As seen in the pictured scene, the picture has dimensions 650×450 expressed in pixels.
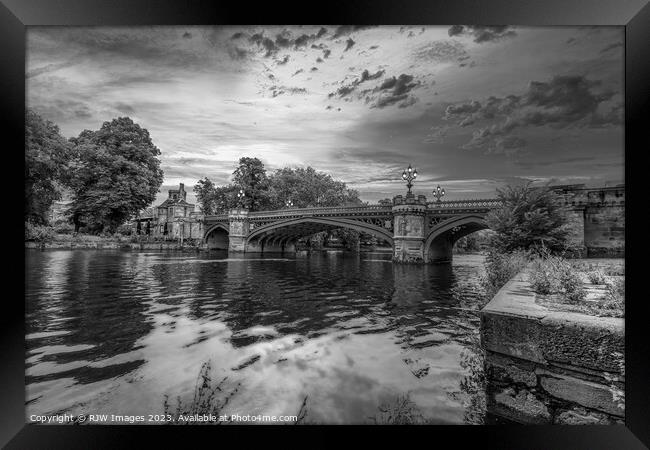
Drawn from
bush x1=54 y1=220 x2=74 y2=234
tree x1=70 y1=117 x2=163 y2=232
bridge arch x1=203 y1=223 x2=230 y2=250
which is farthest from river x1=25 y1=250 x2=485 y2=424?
bridge arch x1=203 y1=223 x2=230 y2=250

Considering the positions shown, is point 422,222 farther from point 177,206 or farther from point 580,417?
point 177,206

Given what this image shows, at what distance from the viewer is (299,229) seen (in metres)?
30.3

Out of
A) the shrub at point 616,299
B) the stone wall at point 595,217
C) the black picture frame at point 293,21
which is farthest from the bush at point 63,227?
the stone wall at point 595,217

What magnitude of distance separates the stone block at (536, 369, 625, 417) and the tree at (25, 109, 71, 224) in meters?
5.36

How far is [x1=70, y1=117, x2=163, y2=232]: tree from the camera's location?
20.4m

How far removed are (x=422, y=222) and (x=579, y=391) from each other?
1773cm

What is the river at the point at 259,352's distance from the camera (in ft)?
10.1

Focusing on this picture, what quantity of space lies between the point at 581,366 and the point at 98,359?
5.26 m

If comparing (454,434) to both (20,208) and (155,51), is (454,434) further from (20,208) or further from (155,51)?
(155,51)

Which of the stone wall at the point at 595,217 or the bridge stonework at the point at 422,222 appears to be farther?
the bridge stonework at the point at 422,222

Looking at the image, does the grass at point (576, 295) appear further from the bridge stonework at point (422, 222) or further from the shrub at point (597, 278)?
the bridge stonework at point (422, 222)

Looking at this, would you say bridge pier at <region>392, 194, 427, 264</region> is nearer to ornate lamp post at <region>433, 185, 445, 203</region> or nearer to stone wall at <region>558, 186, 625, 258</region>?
ornate lamp post at <region>433, 185, 445, 203</region>

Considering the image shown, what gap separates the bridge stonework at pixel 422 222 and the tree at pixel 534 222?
1.05 meters

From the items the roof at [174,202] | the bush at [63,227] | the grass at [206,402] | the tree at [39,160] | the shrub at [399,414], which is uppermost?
the roof at [174,202]
